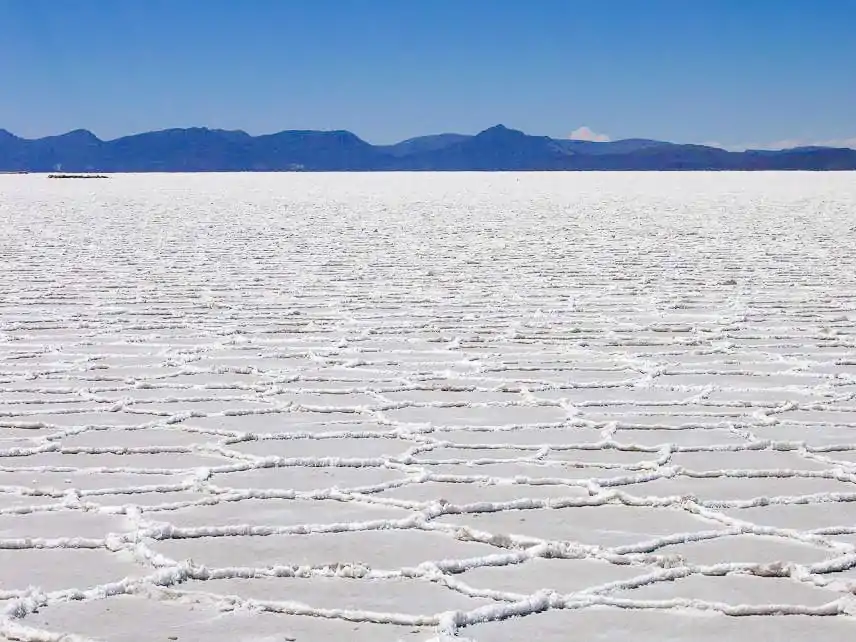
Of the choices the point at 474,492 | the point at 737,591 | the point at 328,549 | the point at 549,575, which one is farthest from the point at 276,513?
the point at 737,591

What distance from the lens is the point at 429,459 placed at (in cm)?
263

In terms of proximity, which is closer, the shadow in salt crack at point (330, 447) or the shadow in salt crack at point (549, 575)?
the shadow in salt crack at point (549, 575)

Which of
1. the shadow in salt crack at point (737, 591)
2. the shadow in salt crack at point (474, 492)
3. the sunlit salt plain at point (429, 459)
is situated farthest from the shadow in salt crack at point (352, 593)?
the shadow in salt crack at point (474, 492)

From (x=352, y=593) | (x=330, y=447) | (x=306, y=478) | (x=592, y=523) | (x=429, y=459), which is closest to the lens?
(x=352, y=593)

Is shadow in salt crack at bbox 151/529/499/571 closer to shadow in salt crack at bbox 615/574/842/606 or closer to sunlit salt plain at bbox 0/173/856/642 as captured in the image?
sunlit salt plain at bbox 0/173/856/642

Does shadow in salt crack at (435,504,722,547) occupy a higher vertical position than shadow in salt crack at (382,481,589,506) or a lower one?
higher

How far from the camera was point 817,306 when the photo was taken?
5.07m

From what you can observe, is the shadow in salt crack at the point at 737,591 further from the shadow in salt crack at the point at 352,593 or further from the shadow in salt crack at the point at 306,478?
the shadow in salt crack at the point at 306,478

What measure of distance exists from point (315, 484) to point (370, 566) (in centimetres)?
53

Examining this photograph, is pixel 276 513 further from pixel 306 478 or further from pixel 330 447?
pixel 330 447

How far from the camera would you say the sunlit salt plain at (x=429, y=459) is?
177cm

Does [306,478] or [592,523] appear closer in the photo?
[592,523]

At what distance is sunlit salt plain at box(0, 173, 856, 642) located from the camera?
177 cm

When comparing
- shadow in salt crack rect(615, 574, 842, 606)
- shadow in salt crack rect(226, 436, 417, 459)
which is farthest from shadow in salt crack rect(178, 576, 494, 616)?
shadow in salt crack rect(226, 436, 417, 459)
